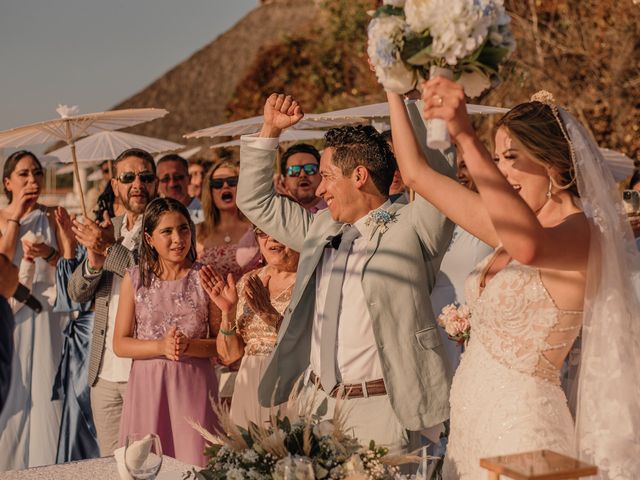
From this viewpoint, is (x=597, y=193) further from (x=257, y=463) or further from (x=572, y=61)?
(x=572, y=61)

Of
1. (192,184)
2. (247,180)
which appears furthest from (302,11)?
(247,180)

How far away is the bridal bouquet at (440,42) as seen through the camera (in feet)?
8.71

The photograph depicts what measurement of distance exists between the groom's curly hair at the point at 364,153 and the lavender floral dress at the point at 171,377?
1.67 m

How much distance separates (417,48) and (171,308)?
2906 mm

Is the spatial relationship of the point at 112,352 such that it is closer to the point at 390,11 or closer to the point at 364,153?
the point at 364,153

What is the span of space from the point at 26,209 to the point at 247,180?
325cm

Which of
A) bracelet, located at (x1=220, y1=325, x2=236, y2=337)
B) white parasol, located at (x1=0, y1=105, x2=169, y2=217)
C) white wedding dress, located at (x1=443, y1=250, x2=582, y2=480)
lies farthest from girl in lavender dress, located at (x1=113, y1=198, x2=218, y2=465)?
white wedding dress, located at (x1=443, y1=250, x2=582, y2=480)

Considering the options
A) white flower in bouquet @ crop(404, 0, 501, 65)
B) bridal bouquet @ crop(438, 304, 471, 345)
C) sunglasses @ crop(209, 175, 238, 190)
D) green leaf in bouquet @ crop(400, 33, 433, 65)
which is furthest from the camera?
sunglasses @ crop(209, 175, 238, 190)

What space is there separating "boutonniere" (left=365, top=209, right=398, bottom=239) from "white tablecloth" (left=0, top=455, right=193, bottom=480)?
1207mm

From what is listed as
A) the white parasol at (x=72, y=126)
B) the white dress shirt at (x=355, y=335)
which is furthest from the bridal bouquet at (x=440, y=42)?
the white parasol at (x=72, y=126)

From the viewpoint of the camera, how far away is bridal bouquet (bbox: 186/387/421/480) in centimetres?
272

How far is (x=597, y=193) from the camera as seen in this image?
317cm

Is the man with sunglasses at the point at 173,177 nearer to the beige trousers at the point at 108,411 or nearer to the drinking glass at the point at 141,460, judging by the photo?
the beige trousers at the point at 108,411

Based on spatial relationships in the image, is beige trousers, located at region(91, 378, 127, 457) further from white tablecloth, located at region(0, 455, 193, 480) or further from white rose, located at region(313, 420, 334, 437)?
white rose, located at region(313, 420, 334, 437)
